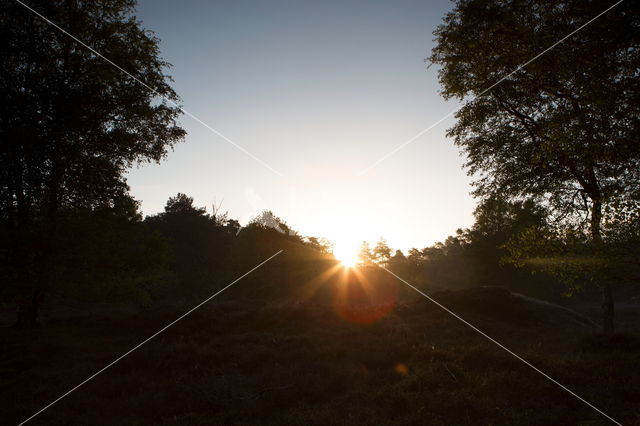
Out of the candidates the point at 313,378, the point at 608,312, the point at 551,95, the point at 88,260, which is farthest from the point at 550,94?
the point at 88,260

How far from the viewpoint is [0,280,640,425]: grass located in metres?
8.12

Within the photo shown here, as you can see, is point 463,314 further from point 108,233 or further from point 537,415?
point 108,233

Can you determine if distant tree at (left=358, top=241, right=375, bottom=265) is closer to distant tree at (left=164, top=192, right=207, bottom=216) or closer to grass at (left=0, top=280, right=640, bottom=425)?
distant tree at (left=164, top=192, right=207, bottom=216)

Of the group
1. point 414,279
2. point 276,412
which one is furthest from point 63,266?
point 414,279

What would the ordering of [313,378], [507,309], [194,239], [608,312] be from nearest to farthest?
[313,378], [608,312], [507,309], [194,239]

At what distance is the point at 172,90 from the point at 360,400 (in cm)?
1535

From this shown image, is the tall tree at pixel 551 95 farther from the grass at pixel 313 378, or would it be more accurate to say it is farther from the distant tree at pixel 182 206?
the distant tree at pixel 182 206

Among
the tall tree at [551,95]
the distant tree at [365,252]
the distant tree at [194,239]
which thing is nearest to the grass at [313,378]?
the tall tree at [551,95]

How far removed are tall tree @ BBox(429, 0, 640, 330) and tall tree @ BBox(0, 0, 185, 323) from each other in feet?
43.5

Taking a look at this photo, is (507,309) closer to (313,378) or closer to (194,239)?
(313,378)

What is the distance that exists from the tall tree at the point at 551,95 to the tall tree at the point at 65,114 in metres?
13.3

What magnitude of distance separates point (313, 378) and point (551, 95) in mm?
13331

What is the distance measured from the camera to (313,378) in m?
10.4

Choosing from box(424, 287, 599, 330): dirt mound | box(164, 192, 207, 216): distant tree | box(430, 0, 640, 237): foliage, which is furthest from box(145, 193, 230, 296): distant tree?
box(430, 0, 640, 237): foliage
